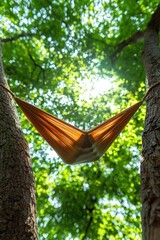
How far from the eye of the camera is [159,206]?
150 centimetres

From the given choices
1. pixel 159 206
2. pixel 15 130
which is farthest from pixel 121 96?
pixel 159 206

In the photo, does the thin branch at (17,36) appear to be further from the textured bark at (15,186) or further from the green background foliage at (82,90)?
the textured bark at (15,186)

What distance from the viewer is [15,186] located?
1.81m

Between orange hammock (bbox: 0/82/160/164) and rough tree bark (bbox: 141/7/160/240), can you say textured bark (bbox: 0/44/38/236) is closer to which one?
orange hammock (bbox: 0/82/160/164)

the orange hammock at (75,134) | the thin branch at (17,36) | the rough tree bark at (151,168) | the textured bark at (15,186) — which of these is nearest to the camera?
the rough tree bark at (151,168)

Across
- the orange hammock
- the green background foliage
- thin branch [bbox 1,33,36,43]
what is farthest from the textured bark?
thin branch [bbox 1,33,36,43]

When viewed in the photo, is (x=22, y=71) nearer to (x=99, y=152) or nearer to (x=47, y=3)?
(x=47, y=3)

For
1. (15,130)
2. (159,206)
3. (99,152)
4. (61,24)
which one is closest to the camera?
(159,206)

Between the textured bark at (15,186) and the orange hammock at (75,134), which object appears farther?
the orange hammock at (75,134)

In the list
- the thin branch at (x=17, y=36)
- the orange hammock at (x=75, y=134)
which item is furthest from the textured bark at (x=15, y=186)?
the thin branch at (x=17, y=36)

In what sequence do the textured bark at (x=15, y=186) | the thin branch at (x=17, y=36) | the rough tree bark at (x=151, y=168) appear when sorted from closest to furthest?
the rough tree bark at (x=151, y=168)
the textured bark at (x=15, y=186)
the thin branch at (x=17, y=36)

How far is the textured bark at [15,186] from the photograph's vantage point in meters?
1.63

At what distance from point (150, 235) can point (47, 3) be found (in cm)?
531

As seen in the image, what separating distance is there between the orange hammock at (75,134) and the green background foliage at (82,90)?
8.69 ft
